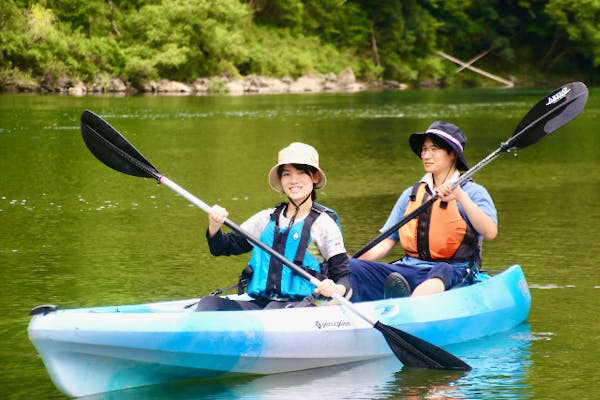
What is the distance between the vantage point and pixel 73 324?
17.3 ft

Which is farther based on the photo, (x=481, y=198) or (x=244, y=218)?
(x=244, y=218)

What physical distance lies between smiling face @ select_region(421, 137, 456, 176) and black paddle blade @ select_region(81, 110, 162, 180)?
1.56m

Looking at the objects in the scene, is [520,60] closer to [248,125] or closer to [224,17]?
[224,17]

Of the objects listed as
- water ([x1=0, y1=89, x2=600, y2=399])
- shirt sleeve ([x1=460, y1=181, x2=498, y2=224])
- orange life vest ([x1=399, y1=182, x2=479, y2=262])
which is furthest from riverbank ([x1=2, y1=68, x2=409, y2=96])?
shirt sleeve ([x1=460, y1=181, x2=498, y2=224])

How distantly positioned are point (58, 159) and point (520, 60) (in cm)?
5370

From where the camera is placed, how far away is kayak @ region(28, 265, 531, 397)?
5.33m

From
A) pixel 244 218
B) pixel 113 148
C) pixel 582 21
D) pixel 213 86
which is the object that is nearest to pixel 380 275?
pixel 113 148

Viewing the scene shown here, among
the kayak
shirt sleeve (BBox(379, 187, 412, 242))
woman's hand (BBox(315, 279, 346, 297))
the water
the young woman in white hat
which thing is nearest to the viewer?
the kayak

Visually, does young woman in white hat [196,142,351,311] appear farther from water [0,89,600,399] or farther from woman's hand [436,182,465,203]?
woman's hand [436,182,465,203]

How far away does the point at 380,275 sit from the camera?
666 centimetres

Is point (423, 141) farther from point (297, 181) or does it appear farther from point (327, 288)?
point (327, 288)

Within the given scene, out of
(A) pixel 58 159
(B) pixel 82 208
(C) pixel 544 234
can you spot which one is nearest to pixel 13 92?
(A) pixel 58 159

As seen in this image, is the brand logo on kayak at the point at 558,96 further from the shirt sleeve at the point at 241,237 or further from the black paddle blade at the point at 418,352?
the shirt sleeve at the point at 241,237

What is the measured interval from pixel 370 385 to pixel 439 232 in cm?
118
